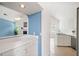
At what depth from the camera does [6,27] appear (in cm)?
185

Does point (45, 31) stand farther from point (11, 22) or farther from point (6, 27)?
point (6, 27)

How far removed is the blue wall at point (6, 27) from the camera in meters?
1.78

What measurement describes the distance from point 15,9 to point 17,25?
0.30 metres

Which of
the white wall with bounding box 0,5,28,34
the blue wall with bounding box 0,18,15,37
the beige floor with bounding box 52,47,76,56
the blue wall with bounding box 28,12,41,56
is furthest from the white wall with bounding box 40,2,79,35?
the blue wall with bounding box 0,18,15,37

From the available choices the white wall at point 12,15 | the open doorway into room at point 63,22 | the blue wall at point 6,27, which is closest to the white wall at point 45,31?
the open doorway into room at point 63,22

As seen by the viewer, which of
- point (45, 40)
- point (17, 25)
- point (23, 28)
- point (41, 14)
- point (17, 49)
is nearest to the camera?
point (17, 49)

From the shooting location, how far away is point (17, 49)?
74.6 inches

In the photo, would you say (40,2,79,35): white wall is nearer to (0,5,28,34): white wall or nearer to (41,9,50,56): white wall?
(41,9,50,56): white wall

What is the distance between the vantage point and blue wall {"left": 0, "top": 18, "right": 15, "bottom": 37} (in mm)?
1784

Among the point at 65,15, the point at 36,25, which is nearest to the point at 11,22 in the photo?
the point at 36,25

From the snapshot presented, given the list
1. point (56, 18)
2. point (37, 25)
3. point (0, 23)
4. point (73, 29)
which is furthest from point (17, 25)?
point (73, 29)

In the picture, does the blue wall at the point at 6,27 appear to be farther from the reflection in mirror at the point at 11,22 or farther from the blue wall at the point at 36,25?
the blue wall at the point at 36,25

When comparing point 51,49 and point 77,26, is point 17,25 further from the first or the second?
point 77,26

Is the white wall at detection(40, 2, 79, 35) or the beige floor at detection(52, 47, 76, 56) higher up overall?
the white wall at detection(40, 2, 79, 35)
